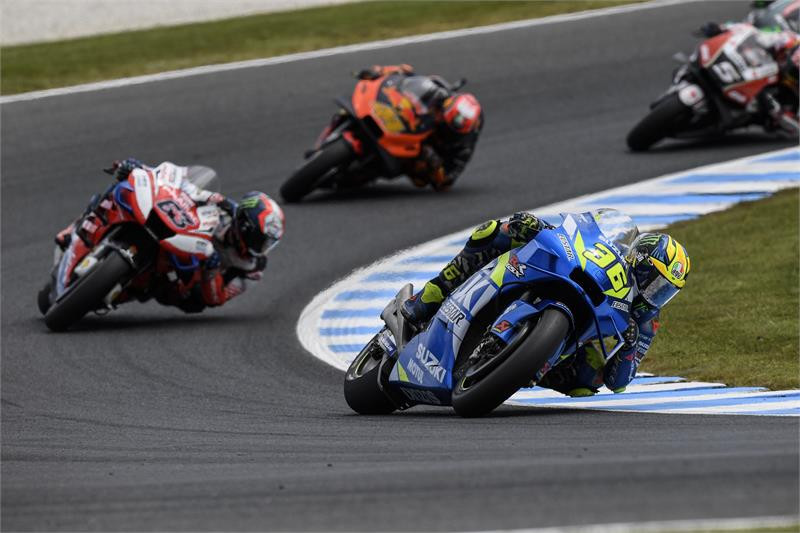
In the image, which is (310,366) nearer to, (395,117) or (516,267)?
(516,267)

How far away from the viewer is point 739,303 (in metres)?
11.8

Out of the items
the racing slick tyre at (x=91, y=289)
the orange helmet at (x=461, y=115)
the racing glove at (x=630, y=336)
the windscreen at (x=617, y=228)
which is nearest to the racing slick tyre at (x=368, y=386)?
the racing glove at (x=630, y=336)

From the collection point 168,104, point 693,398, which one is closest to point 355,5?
point 168,104

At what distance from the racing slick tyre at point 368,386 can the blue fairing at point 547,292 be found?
0.37 meters

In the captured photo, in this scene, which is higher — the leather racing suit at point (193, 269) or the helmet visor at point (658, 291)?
the helmet visor at point (658, 291)

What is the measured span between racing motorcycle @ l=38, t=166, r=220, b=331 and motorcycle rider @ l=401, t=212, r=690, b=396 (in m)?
4.53

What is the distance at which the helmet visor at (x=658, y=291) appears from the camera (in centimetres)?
798

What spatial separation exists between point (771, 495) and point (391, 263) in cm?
940

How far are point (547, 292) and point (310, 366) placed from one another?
3833 mm

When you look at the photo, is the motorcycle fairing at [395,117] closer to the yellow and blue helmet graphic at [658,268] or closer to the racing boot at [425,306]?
the racing boot at [425,306]

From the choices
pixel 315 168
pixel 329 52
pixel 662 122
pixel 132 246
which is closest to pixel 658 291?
pixel 132 246

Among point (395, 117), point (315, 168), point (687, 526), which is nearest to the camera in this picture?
point (687, 526)

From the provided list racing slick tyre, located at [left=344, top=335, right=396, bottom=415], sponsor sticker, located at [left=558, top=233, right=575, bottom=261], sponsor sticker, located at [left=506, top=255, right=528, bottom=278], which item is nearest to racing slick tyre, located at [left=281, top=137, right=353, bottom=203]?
racing slick tyre, located at [left=344, top=335, right=396, bottom=415]

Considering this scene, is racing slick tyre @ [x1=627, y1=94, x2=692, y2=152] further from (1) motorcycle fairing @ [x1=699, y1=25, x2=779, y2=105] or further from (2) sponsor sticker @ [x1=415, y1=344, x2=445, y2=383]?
(2) sponsor sticker @ [x1=415, y1=344, x2=445, y2=383]
